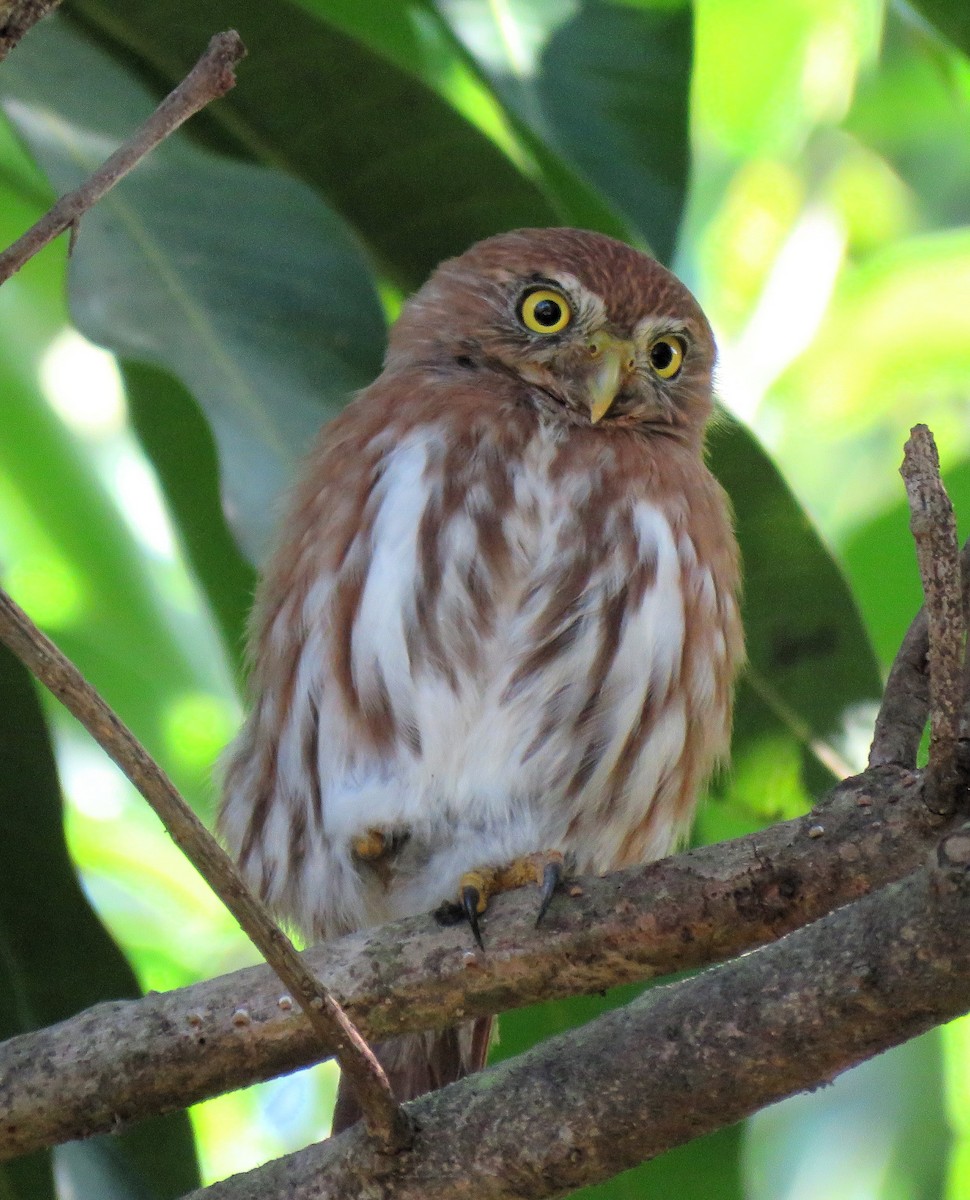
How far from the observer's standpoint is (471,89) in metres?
5.05

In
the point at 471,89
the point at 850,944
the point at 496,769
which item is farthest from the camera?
the point at 471,89

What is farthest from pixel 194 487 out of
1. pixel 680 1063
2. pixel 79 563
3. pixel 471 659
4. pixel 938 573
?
pixel 938 573

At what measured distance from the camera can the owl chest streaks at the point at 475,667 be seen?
3.49 meters

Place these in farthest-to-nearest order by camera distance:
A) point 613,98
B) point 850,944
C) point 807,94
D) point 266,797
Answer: point 807,94 → point 613,98 → point 266,797 → point 850,944

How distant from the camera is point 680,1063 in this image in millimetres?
2279

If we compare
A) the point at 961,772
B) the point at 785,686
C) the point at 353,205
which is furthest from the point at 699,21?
the point at 961,772

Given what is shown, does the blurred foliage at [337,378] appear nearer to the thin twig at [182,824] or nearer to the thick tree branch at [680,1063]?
the thick tree branch at [680,1063]

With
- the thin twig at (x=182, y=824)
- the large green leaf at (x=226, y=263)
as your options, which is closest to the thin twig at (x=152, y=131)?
the thin twig at (x=182, y=824)

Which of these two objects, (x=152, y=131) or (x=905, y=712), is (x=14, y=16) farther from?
(x=905, y=712)

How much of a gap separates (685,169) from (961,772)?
2035 mm

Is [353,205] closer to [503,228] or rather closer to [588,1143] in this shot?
[503,228]

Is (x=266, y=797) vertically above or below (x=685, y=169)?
below

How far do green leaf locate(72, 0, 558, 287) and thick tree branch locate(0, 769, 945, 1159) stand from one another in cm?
188

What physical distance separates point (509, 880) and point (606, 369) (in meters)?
1.34
